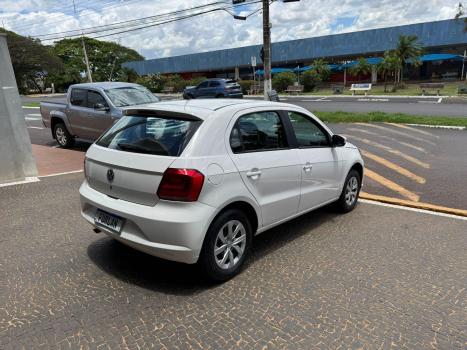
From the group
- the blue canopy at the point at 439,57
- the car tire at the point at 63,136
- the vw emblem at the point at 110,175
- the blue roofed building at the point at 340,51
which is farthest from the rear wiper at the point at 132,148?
the blue canopy at the point at 439,57

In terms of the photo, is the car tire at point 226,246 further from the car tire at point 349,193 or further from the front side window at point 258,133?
the car tire at point 349,193

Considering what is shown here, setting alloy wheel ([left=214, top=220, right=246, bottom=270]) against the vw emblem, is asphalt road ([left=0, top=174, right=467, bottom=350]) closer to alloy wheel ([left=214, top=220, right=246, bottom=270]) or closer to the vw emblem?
alloy wheel ([left=214, top=220, right=246, bottom=270])

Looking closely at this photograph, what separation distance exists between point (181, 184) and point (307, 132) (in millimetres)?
2133

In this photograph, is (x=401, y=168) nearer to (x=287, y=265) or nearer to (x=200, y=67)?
(x=287, y=265)

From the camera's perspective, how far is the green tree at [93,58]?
2977 inches

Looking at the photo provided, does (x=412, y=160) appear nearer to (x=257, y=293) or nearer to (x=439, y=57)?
(x=257, y=293)

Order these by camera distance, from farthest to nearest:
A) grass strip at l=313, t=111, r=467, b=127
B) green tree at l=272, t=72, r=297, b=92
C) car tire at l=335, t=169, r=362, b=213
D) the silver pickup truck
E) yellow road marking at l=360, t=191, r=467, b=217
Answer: green tree at l=272, t=72, r=297, b=92, grass strip at l=313, t=111, r=467, b=127, the silver pickup truck, yellow road marking at l=360, t=191, r=467, b=217, car tire at l=335, t=169, r=362, b=213

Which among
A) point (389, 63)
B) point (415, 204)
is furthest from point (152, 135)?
point (389, 63)

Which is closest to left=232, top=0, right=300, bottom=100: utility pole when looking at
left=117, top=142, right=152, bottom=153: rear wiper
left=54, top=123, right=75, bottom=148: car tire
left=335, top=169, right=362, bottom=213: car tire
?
left=54, top=123, right=75, bottom=148: car tire

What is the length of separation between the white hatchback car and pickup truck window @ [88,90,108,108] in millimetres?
6367

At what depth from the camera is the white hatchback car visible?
3.21m

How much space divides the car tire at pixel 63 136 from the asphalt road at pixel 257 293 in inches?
259

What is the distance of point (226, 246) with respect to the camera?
11.7 feet

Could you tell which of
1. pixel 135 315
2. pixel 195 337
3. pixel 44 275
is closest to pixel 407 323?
pixel 195 337
